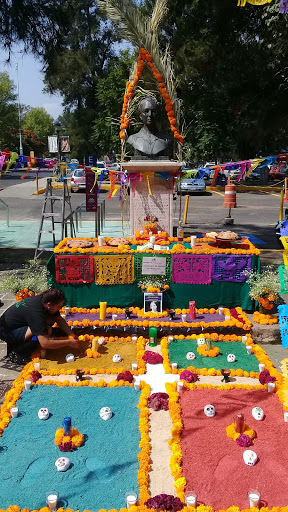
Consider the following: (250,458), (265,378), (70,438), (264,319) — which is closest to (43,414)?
(70,438)

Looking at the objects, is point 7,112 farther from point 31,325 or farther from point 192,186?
point 31,325

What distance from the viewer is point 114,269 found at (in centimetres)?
772

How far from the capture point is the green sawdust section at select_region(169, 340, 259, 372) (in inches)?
247

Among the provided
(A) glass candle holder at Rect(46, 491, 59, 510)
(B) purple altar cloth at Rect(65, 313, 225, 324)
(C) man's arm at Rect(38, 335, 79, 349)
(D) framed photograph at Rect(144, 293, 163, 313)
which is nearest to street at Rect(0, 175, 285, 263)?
(D) framed photograph at Rect(144, 293, 163, 313)

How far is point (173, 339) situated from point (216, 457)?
9.21 feet

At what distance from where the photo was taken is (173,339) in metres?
7.07

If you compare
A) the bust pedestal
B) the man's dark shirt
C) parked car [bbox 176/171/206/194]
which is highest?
the bust pedestal

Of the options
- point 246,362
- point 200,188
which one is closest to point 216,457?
point 246,362

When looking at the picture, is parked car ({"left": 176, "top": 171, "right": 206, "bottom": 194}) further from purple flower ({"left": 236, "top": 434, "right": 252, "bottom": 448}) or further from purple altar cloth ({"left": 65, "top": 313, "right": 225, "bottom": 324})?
purple flower ({"left": 236, "top": 434, "right": 252, "bottom": 448})

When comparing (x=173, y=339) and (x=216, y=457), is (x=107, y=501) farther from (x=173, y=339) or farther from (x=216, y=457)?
(x=173, y=339)

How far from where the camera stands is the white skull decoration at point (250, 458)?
4211 millimetres

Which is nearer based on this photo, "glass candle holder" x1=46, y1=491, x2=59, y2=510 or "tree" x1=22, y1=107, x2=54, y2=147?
"glass candle holder" x1=46, y1=491, x2=59, y2=510

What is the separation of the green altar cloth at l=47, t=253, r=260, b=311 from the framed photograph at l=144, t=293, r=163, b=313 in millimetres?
296

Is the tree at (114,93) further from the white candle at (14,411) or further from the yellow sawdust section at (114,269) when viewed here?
the white candle at (14,411)
